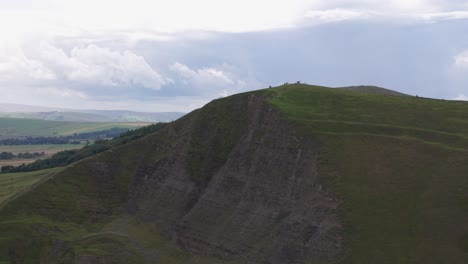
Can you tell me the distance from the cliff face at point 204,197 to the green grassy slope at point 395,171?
10.6 feet

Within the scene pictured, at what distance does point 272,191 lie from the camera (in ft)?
268

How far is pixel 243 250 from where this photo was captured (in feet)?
246

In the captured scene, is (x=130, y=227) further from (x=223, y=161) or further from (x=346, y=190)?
(x=346, y=190)

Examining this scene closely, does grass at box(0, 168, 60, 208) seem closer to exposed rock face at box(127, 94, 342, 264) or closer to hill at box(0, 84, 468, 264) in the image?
hill at box(0, 84, 468, 264)

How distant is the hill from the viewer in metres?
67.6

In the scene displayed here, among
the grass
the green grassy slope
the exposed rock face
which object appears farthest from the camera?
the grass

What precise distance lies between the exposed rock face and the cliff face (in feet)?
0.60

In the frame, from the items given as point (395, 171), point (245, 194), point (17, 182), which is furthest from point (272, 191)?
point (17, 182)

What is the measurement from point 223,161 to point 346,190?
2789 centimetres

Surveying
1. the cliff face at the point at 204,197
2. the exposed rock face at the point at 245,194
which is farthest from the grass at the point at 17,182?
the exposed rock face at the point at 245,194

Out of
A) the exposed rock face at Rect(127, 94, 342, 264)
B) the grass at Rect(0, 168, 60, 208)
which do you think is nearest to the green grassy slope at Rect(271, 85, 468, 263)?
the exposed rock face at Rect(127, 94, 342, 264)

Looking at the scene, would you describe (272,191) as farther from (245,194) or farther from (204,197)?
(204,197)

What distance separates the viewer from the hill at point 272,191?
67562 mm

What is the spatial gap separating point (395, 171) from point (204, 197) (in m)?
32.9
